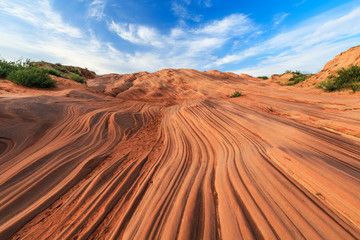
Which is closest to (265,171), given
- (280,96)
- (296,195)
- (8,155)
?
(296,195)

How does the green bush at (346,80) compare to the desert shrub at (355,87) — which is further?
the green bush at (346,80)

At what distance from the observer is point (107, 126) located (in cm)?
403

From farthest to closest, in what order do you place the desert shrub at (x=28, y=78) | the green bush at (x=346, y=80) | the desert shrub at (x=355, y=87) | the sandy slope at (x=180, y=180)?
the desert shrub at (x=28, y=78), the green bush at (x=346, y=80), the desert shrub at (x=355, y=87), the sandy slope at (x=180, y=180)

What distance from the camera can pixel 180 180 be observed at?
1.88 meters

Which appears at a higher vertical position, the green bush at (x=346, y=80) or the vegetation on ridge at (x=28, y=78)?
the vegetation on ridge at (x=28, y=78)

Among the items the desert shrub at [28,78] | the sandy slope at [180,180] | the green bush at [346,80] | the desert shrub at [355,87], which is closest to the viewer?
the sandy slope at [180,180]

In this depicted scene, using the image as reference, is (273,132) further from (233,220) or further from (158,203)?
(158,203)

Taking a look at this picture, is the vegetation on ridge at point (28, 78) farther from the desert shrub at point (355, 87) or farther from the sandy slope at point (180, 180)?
the desert shrub at point (355, 87)

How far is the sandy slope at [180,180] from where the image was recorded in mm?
1172

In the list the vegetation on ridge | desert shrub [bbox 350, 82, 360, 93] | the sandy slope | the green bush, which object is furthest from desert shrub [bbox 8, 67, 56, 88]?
the green bush

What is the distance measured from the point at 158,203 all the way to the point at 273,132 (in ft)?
8.56

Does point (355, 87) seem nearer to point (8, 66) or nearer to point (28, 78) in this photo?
point (28, 78)

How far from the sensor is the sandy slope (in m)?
1.17

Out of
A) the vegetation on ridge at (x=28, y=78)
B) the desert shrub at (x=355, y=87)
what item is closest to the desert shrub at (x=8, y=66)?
the vegetation on ridge at (x=28, y=78)
